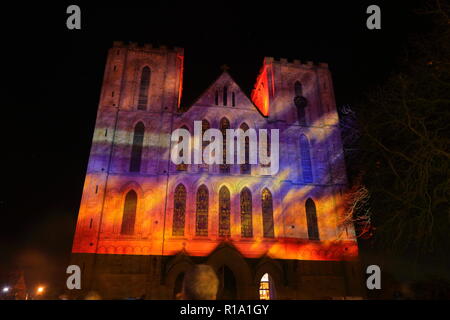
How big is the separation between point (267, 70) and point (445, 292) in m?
21.9

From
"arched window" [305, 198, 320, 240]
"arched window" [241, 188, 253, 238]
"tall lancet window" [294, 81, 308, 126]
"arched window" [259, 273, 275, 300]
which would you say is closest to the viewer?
"arched window" [259, 273, 275, 300]

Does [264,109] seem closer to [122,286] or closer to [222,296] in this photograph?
[222,296]

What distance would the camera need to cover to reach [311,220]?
2309cm

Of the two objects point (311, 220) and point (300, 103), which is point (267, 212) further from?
point (300, 103)

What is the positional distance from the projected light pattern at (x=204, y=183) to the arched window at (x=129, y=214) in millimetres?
62

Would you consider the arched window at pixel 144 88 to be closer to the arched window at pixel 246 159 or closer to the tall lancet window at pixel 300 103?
the arched window at pixel 246 159

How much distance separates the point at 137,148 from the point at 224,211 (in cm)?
746

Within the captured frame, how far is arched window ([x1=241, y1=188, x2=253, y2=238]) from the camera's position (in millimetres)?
21811

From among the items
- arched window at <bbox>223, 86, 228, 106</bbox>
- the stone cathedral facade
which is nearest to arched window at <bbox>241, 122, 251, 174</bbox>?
the stone cathedral facade

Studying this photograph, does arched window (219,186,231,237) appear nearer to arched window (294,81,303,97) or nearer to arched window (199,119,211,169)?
arched window (199,119,211,169)

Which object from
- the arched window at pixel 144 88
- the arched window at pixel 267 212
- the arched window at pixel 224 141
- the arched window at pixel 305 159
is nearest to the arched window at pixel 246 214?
the arched window at pixel 267 212

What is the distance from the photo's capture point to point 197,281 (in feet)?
12.3

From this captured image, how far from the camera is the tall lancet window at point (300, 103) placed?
2647 cm

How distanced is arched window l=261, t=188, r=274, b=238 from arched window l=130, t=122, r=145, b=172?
874 cm
